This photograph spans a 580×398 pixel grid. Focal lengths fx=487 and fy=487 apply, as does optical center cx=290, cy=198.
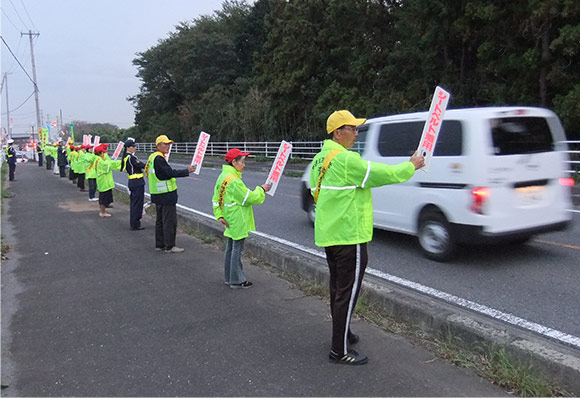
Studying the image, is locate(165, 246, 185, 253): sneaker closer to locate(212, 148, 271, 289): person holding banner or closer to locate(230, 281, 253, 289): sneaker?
locate(212, 148, 271, 289): person holding banner

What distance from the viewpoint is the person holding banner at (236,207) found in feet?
17.7

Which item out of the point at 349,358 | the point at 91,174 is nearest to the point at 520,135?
the point at 349,358

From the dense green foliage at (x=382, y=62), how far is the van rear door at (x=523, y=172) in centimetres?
991

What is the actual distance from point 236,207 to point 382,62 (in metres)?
21.2

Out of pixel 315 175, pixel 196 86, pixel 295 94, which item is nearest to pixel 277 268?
pixel 315 175

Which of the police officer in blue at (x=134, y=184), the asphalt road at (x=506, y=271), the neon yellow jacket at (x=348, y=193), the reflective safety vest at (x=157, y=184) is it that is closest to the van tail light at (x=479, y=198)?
the asphalt road at (x=506, y=271)

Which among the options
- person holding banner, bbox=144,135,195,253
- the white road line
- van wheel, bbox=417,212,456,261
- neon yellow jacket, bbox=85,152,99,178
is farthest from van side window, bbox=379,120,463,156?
neon yellow jacket, bbox=85,152,99,178

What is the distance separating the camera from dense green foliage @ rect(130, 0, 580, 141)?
15.7 metres

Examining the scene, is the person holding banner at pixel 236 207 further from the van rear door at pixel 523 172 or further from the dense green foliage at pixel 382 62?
the dense green foliage at pixel 382 62

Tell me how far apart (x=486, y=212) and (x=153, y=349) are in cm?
399

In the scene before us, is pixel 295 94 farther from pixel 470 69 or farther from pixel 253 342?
pixel 253 342

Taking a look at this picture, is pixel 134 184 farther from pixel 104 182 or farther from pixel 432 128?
pixel 432 128

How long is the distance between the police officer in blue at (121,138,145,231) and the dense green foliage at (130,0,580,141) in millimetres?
12328

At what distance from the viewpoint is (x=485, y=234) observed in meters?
5.78
